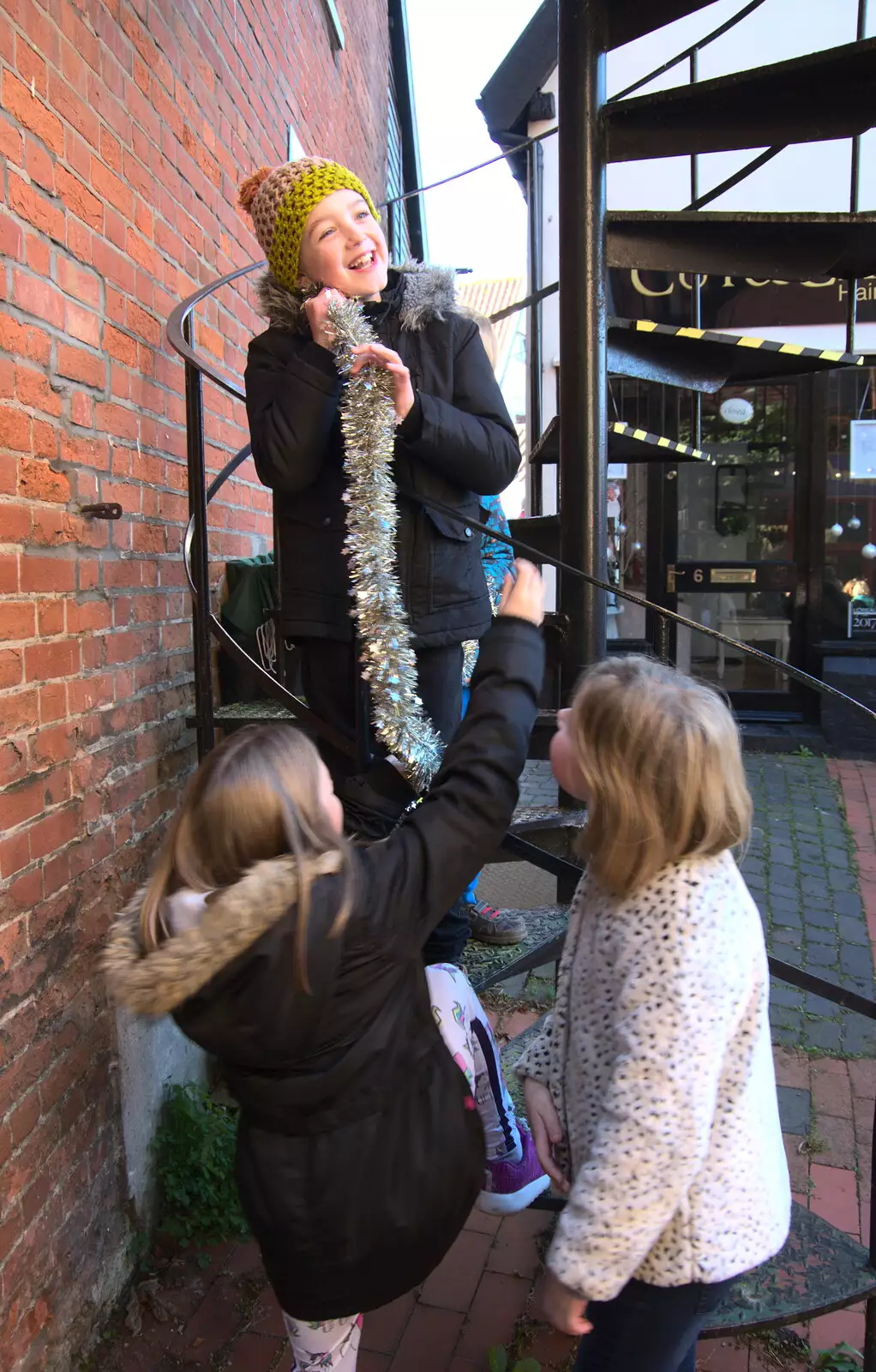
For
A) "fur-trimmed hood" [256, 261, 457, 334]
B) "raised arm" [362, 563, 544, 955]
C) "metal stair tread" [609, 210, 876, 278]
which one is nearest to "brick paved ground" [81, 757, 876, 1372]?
"raised arm" [362, 563, 544, 955]

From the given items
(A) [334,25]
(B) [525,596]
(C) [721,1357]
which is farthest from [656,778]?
(A) [334,25]

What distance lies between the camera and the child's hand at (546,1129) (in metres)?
1.43

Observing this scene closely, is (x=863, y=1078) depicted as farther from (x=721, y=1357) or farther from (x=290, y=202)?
(x=290, y=202)

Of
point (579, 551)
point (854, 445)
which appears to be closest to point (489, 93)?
point (854, 445)

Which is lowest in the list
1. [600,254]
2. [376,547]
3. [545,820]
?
[545,820]

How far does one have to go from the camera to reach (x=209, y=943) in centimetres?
114

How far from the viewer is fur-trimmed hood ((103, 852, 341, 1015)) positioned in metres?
1.14

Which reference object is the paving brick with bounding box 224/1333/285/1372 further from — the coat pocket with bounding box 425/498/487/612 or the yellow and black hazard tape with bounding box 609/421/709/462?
the yellow and black hazard tape with bounding box 609/421/709/462

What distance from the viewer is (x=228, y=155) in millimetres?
3008

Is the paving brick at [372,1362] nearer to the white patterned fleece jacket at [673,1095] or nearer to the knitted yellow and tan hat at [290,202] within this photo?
the white patterned fleece jacket at [673,1095]

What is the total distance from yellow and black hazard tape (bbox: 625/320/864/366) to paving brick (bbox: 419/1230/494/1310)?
2.43 m

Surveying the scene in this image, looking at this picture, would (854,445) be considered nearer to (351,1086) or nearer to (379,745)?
(379,745)

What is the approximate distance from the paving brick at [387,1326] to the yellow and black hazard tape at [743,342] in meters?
2.54

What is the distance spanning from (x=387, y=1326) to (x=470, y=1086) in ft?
2.60
